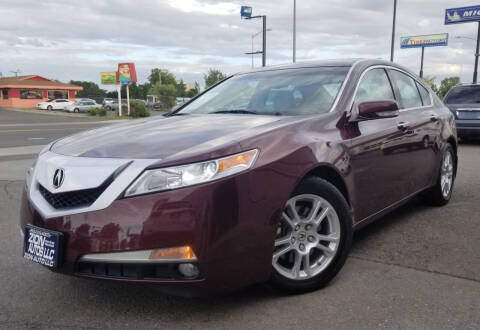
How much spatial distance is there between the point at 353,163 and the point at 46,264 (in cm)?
204

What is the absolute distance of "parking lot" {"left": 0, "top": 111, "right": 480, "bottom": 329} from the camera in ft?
8.31

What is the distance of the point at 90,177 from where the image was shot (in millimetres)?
2387

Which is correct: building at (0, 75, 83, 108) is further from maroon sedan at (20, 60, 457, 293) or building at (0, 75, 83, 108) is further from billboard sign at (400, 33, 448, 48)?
maroon sedan at (20, 60, 457, 293)

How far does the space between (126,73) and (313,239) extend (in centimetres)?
3784

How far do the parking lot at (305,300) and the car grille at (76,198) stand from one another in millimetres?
504

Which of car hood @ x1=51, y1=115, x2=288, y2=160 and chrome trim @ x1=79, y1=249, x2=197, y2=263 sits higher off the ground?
car hood @ x1=51, y1=115, x2=288, y2=160

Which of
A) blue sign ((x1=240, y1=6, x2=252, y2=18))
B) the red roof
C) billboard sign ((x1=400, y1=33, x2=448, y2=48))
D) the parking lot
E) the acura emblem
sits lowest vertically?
the parking lot

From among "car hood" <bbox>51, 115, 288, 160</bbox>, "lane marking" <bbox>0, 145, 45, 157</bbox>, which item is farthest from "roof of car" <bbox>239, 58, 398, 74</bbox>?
"lane marking" <bbox>0, 145, 45, 157</bbox>

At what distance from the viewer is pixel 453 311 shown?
2635 millimetres

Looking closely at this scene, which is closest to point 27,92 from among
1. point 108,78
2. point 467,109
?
point 108,78

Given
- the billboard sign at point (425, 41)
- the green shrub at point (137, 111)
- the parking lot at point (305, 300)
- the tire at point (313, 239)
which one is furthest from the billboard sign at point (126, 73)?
the billboard sign at point (425, 41)

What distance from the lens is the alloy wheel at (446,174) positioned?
4980 millimetres

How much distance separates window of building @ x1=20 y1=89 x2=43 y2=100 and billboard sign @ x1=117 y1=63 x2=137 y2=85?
87.0 ft

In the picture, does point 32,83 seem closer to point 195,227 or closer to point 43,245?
point 43,245
